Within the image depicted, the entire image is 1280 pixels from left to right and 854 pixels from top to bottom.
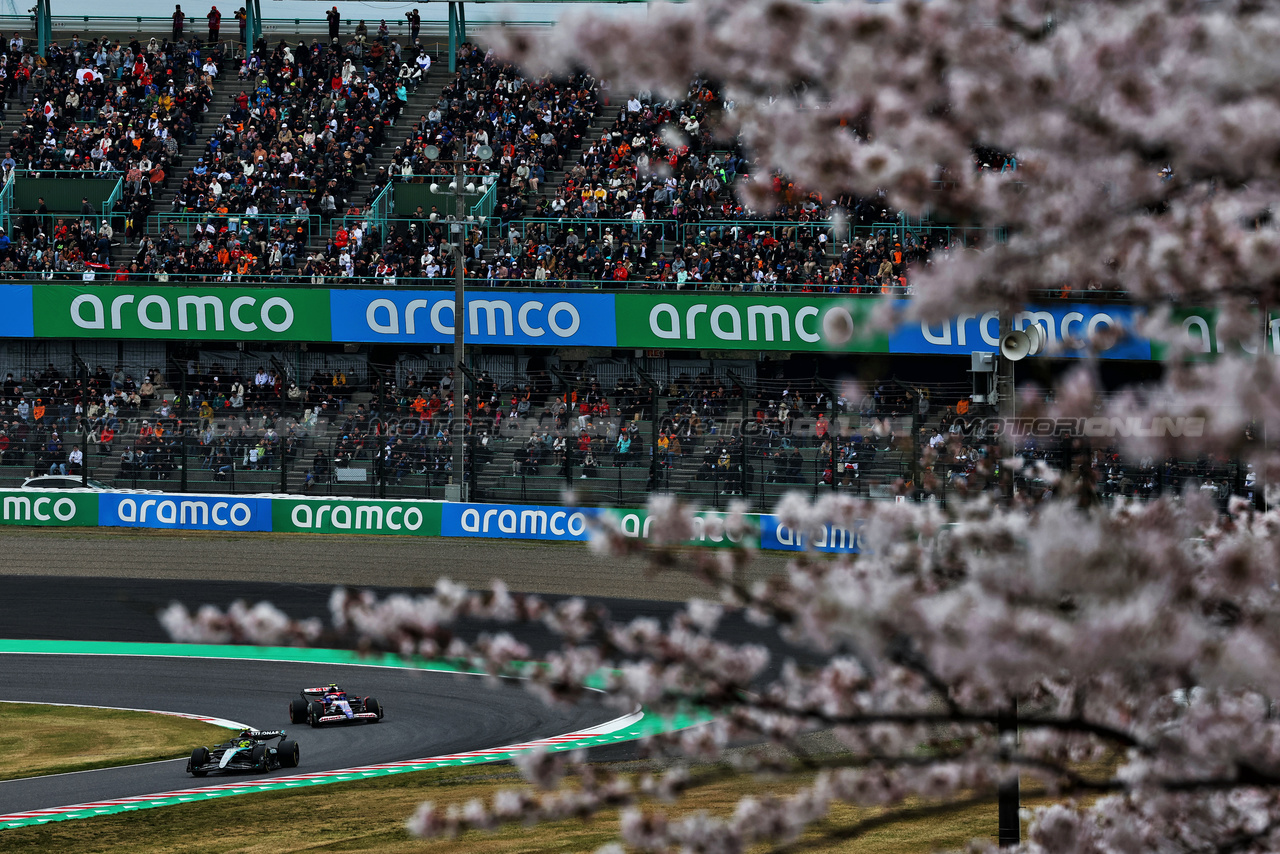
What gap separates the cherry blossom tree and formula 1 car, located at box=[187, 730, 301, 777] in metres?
12.1

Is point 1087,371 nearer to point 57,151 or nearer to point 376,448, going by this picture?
point 376,448

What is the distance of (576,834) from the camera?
36.6 ft

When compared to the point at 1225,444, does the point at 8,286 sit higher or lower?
higher

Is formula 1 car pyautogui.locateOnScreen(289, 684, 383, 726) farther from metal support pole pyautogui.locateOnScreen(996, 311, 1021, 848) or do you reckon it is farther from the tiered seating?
the tiered seating

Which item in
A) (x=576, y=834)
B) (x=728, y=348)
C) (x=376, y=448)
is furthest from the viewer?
(x=728, y=348)

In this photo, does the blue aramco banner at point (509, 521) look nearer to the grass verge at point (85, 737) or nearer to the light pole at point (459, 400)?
the light pole at point (459, 400)

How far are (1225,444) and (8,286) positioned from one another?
33.1m

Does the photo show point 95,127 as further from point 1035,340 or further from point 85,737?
point 1035,340

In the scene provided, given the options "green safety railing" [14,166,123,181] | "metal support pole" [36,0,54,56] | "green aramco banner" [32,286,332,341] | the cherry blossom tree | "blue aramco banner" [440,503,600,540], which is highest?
"metal support pole" [36,0,54,56]

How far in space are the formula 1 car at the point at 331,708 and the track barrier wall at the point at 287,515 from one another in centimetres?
748

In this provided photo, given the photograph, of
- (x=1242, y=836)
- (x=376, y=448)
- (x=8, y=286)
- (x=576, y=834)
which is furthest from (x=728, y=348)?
(x=1242, y=836)

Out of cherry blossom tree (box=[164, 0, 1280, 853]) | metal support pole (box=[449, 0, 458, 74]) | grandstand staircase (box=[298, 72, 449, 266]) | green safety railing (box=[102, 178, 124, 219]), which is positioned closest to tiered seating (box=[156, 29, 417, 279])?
grandstand staircase (box=[298, 72, 449, 266])

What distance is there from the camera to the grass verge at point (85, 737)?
15.8 metres

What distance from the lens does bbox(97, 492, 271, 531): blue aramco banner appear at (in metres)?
26.6
